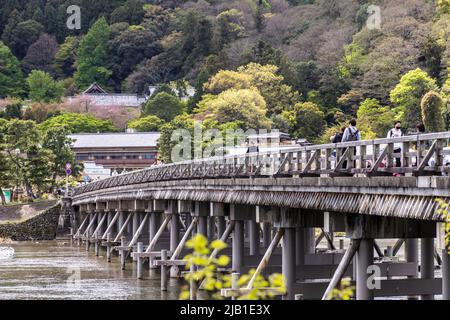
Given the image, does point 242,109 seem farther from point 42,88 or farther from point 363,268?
point 363,268

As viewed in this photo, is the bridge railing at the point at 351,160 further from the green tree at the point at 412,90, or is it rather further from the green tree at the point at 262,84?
the green tree at the point at 262,84

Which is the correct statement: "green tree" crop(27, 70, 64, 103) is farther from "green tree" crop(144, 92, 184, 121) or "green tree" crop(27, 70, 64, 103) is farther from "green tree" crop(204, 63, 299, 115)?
"green tree" crop(204, 63, 299, 115)

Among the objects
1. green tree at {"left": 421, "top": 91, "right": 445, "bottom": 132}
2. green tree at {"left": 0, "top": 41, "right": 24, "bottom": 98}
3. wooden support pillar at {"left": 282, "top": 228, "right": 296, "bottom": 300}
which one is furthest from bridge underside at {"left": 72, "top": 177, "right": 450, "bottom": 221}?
green tree at {"left": 0, "top": 41, "right": 24, "bottom": 98}

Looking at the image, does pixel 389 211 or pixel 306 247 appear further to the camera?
pixel 306 247

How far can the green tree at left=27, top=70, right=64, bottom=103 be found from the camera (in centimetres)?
15750

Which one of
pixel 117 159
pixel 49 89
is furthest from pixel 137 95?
pixel 117 159

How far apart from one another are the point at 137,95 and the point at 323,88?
5979cm

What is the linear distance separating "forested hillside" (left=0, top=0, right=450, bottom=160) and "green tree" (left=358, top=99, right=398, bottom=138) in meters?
0.12

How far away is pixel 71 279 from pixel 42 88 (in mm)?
116785

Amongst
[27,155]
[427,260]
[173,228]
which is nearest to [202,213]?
[173,228]

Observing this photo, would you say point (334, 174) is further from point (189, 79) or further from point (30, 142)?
point (189, 79)

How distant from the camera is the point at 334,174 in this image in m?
23.0

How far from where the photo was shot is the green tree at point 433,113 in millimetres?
63688

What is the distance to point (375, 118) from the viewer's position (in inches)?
3433
